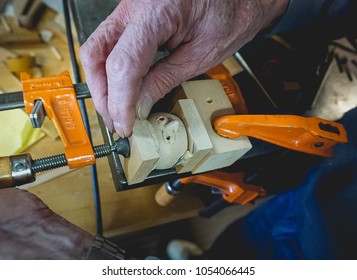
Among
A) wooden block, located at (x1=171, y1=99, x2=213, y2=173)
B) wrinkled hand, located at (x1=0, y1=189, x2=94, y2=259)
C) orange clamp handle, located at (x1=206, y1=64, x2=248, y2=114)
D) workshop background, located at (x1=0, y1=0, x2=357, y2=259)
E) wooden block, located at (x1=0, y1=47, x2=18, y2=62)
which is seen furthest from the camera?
wooden block, located at (x1=0, y1=47, x2=18, y2=62)

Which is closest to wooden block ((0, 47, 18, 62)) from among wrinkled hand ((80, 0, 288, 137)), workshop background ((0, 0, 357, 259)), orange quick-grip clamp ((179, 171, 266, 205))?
workshop background ((0, 0, 357, 259))

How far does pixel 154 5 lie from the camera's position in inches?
18.3

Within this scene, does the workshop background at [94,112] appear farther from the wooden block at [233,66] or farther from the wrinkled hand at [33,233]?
the wrinkled hand at [33,233]

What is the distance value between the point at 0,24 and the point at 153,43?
0.77 meters

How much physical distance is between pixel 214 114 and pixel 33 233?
1.09ft

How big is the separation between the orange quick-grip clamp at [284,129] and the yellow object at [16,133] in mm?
468

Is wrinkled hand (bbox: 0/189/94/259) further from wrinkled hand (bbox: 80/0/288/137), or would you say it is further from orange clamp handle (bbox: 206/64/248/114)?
orange clamp handle (bbox: 206/64/248/114)

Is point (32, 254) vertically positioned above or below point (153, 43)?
below

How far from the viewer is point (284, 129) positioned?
532 mm

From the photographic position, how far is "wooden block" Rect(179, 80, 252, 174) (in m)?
0.53

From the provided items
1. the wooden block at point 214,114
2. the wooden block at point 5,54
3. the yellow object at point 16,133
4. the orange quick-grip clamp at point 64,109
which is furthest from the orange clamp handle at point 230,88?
the wooden block at point 5,54

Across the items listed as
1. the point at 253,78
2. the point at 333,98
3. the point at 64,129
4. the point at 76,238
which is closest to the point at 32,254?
the point at 76,238

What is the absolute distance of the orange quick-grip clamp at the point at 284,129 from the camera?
0.51m

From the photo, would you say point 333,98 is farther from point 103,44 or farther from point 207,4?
point 103,44
